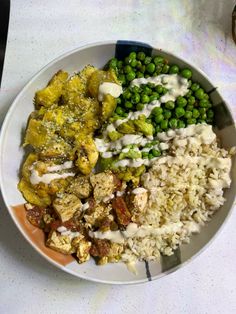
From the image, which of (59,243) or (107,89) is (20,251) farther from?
(107,89)

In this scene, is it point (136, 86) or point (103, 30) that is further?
point (103, 30)

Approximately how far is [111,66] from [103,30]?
292mm

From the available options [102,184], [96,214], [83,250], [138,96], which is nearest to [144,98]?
[138,96]

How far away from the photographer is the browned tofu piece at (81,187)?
1.93 meters

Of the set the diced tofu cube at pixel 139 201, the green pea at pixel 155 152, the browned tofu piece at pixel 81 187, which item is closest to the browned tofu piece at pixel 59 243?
the browned tofu piece at pixel 81 187

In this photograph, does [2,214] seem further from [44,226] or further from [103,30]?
[103,30]

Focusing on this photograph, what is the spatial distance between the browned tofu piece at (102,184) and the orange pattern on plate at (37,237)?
0.26 m

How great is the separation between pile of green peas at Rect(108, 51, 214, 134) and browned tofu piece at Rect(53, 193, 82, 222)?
38cm

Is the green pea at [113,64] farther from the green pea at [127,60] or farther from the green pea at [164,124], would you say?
the green pea at [164,124]

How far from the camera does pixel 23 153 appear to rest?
2029 mm

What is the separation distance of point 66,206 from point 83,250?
18 centimetres

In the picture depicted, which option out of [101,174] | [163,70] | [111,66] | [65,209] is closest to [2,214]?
[65,209]

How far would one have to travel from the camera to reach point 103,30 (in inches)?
88.5

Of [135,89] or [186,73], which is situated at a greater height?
[186,73]
